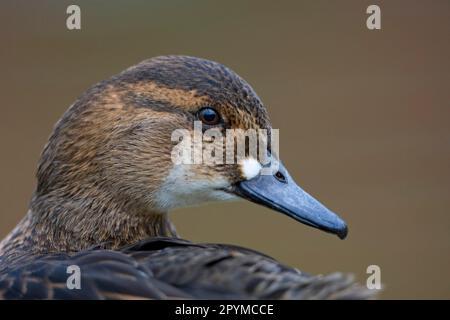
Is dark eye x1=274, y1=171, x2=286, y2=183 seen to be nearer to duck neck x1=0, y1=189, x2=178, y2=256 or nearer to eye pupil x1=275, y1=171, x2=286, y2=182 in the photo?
eye pupil x1=275, y1=171, x2=286, y2=182

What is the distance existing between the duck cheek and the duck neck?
7 centimetres

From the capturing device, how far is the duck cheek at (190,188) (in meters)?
2.84

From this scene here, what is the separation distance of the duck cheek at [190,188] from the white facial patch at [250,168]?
57mm

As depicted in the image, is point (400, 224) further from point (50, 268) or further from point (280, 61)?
point (50, 268)

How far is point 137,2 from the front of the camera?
8164 millimetres

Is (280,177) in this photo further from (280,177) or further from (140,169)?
(140,169)

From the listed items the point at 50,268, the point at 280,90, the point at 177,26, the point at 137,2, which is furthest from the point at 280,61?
the point at 50,268

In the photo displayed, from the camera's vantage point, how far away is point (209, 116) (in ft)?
9.37

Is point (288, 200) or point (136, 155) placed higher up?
point (136, 155)

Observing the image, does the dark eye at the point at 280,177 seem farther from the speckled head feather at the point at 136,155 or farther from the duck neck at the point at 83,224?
the duck neck at the point at 83,224

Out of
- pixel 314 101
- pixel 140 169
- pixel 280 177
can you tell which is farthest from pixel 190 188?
pixel 314 101

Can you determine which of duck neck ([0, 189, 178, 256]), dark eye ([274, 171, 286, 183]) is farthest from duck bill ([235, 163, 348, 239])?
duck neck ([0, 189, 178, 256])

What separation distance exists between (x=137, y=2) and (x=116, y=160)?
17.9 ft

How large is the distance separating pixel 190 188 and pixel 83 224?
0.33 metres
